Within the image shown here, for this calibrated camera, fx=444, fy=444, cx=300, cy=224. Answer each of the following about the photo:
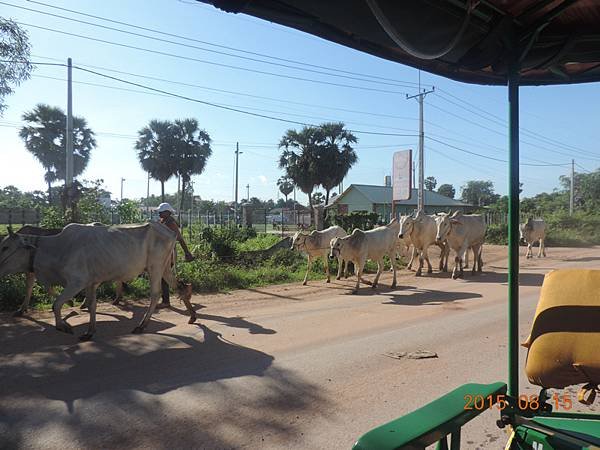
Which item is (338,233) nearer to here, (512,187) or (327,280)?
(327,280)

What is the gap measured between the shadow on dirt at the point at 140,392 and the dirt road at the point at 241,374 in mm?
16

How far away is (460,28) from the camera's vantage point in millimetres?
2512

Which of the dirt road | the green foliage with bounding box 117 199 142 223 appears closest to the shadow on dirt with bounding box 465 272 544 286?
the dirt road

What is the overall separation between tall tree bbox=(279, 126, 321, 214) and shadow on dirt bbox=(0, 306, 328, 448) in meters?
34.5

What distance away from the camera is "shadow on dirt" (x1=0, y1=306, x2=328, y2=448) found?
3916 mm

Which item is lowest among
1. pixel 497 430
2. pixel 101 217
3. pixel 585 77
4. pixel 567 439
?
pixel 497 430

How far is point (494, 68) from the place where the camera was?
3.06 meters

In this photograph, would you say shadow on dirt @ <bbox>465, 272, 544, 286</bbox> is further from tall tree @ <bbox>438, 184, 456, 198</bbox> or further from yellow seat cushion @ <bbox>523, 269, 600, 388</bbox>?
tall tree @ <bbox>438, 184, 456, 198</bbox>

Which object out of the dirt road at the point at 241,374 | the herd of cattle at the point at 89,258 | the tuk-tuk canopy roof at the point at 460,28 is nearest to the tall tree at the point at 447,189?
the dirt road at the point at 241,374

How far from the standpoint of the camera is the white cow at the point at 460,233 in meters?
16.0

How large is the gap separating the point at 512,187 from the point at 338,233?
1239 centimetres

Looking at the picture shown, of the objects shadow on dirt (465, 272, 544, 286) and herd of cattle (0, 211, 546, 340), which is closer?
herd of cattle (0, 211, 546, 340)

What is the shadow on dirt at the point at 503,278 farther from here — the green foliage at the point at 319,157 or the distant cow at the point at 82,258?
the green foliage at the point at 319,157

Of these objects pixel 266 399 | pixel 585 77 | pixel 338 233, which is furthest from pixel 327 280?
pixel 585 77
